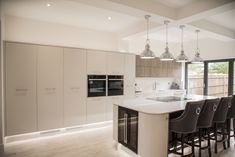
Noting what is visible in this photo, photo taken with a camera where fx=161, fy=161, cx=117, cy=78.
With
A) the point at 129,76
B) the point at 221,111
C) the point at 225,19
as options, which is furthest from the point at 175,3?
the point at 129,76

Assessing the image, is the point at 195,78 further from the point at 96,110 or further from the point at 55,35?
the point at 55,35

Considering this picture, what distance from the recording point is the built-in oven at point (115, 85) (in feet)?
15.6

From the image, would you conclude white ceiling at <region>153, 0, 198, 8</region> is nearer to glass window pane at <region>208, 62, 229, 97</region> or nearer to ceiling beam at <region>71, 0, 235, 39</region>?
ceiling beam at <region>71, 0, 235, 39</region>

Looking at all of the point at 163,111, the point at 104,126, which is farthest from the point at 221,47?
the point at 104,126

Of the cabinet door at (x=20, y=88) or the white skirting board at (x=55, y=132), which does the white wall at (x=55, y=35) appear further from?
the white skirting board at (x=55, y=132)

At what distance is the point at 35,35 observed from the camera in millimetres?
4086

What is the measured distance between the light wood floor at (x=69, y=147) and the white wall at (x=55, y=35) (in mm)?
2421

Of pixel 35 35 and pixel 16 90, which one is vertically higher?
pixel 35 35

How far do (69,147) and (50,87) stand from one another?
1.46 meters

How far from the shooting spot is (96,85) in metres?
4.54

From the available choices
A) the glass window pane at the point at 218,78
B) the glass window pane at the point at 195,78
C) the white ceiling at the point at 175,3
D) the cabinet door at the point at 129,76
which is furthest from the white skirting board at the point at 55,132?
the glass window pane at the point at 218,78

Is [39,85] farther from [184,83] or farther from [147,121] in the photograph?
[184,83]

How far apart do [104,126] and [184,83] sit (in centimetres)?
404

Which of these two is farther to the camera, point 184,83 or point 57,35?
point 184,83
